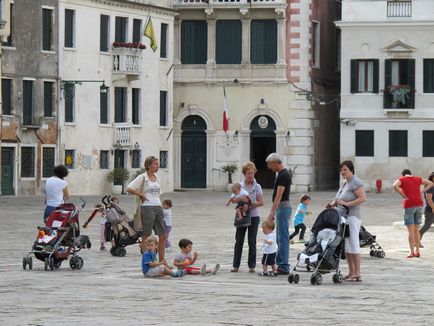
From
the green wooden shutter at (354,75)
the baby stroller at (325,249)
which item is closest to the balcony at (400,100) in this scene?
the green wooden shutter at (354,75)

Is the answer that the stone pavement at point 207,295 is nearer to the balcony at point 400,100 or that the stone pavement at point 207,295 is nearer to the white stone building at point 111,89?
the white stone building at point 111,89

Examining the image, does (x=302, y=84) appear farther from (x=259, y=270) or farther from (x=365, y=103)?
(x=259, y=270)

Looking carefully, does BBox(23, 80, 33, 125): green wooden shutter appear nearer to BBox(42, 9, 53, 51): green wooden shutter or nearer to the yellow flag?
BBox(42, 9, 53, 51): green wooden shutter

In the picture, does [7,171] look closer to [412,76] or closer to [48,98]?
[48,98]

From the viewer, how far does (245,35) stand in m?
71.8

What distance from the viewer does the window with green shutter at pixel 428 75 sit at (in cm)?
7006

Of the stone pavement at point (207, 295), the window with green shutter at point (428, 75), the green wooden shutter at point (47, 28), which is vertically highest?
the green wooden shutter at point (47, 28)

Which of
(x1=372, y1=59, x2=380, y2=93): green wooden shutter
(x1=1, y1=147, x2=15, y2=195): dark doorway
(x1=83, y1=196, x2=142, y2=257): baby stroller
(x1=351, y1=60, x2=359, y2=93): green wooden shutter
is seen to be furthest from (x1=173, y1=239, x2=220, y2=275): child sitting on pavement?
(x1=351, y1=60, x2=359, y2=93): green wooden shutter

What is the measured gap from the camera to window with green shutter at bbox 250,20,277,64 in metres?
71.8

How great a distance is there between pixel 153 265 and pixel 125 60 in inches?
1669

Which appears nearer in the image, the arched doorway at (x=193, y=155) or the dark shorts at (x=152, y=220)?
the dark shorts at (x=152, y=220)

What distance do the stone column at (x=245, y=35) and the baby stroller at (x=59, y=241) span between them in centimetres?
4500

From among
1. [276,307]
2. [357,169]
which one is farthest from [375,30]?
[276,307]

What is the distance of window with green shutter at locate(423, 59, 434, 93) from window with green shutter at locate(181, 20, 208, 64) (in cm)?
970
